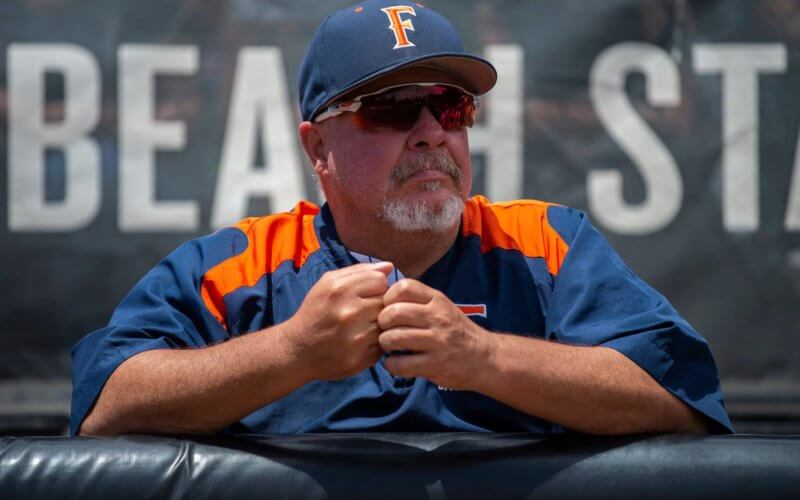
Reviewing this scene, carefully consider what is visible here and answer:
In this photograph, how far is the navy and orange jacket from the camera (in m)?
1.92

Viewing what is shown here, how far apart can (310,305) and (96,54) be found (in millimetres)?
1983

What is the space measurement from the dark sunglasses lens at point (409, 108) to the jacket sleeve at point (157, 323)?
1.17ft

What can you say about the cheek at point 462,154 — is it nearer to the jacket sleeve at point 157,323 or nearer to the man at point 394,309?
the man at point 394,309

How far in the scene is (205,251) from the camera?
7.15 feet

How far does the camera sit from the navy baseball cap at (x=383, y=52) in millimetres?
2084

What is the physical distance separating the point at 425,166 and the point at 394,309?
54 centimetres

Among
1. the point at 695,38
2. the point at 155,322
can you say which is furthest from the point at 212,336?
the point at 695,38

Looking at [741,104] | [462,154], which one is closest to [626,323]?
[462,154]

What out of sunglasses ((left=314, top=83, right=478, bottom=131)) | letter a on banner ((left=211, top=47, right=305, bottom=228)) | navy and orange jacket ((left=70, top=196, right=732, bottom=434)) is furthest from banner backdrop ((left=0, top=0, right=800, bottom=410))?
sunglasses ((left=314, top=83, right=478, bottom=131))

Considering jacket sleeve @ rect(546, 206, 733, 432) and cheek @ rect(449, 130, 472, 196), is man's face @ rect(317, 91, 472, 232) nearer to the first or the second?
cheek @ rect(449, 130, 472, 196)

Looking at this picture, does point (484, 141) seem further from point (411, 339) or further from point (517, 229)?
point (411, 339)

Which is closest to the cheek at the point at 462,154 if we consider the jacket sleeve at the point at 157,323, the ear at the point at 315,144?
the ear at the point at 315,144

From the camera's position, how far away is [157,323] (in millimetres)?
1989

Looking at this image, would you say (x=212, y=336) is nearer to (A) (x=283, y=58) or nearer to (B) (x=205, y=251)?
(B) (x=205, y=251)
